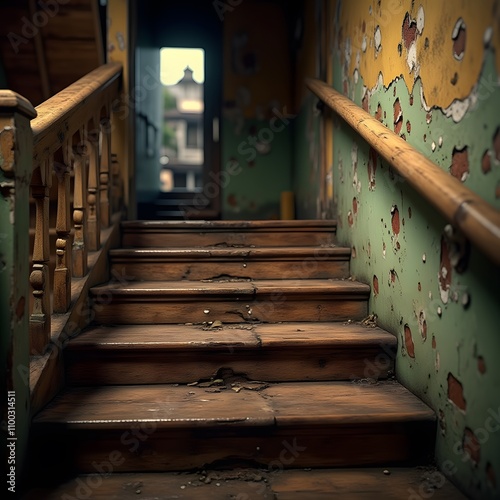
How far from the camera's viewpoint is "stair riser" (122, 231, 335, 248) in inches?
97.3

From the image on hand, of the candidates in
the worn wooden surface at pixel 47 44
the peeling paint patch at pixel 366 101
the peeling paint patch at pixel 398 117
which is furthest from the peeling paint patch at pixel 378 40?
the worn wooden surface at pixel 47 44

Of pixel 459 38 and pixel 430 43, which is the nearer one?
pixel 459 38

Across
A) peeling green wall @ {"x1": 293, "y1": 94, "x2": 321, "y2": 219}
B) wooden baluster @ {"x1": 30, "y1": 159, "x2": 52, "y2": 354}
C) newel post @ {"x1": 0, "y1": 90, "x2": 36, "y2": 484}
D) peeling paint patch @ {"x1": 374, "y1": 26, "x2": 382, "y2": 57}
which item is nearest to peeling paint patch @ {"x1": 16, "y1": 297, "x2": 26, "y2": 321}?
newel post @ {"x1": 0, "y1": 90, "x2": 36, "y2": 484}

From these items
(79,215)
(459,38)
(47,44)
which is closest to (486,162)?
(459,38)

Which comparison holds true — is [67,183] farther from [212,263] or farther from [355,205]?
→ [355,205]

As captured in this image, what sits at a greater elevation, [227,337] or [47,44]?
[47,44]

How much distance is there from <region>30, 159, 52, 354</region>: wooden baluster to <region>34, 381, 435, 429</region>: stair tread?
0.69ft

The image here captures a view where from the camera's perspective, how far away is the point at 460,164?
1249mm

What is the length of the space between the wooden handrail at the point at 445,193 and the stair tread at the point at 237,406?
0.63 m

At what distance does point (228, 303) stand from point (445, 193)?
41.0 inches

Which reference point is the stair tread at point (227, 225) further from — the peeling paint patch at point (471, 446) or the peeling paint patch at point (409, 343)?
the peeling paint patch at point (471, 446)

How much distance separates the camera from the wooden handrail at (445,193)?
973 mm

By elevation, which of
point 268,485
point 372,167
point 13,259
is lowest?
point 268,485

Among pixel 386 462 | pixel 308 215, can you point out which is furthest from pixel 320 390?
pixel 308 215
